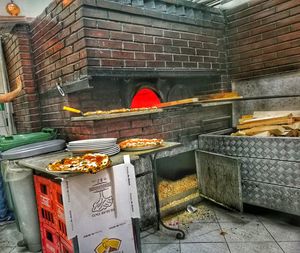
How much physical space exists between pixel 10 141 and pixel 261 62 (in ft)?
11.7

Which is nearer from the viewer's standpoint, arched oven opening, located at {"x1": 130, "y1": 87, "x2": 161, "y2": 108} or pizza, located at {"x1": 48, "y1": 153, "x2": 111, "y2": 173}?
pizza, located at {"x1": 48, "y1": 153, "x2": 111, "y2": 173}

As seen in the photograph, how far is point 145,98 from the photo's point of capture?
3.27 m

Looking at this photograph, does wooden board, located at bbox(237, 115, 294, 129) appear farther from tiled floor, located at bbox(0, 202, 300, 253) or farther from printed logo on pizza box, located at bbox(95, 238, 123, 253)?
printed logo on pizza box, located at bbox(95, 238, 123, 253)

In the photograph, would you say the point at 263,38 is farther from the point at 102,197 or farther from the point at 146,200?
the point at 102,197

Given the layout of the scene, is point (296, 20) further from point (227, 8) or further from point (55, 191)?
point (55, 191)

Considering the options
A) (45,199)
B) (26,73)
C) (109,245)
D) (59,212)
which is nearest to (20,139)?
(45,199)

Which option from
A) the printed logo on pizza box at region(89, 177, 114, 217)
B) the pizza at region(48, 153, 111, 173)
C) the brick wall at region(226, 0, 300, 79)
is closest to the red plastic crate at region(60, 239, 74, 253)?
the printed logo on pizza box at region(89, 177, 114, 217)

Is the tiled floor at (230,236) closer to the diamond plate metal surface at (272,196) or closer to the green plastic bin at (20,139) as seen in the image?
the diamond plate metal surface at (272,196)

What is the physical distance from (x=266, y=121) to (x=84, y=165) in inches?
90.4

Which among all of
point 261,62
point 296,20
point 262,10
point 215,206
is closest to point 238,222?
point 215,206

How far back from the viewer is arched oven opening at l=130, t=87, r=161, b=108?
10.4 feet

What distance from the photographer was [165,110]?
309 centimetres

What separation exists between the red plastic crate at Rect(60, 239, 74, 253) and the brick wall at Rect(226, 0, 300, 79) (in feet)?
11.0

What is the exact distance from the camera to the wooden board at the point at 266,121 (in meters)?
2.81
